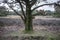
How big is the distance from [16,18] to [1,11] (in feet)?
2.52

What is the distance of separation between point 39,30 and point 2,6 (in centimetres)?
174

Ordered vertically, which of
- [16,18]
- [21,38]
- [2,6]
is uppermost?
[2,6]

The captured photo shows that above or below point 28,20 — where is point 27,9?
above

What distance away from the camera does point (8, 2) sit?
6.04 meters

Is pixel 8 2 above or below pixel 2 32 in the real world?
above

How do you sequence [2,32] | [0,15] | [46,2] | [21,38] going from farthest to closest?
[0,15] < [46,2] < [2,32] < [21,38]

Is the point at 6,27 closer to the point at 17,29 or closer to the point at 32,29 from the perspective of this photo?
the point at 17,29

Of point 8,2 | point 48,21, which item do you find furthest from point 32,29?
point 8,2

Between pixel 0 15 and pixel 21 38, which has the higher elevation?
pixel 0 15

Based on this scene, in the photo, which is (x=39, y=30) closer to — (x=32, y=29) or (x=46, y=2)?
(x=32, y=29)

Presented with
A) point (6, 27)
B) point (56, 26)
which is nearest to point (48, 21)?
point (56, 26)

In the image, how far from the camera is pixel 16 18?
665 centimetres

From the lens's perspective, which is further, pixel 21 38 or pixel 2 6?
pixel 2 6

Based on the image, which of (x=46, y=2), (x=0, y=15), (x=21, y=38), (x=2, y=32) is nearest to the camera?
(x=21, y=38)
